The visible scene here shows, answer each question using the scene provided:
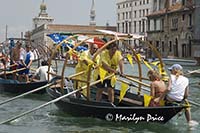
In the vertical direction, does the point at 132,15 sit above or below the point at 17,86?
above

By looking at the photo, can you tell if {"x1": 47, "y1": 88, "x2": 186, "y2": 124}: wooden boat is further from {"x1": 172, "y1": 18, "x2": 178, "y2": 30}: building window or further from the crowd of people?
{"x1": 172, "y1": 18, "x2": 178, "y2": 30}: building window

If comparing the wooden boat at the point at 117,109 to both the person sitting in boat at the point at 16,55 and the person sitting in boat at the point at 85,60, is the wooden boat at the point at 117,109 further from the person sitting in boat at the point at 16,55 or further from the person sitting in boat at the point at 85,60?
the person sitting in boat at the point at 16,55

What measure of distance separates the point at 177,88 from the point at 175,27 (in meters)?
58.7

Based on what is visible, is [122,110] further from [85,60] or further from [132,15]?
[132,15]

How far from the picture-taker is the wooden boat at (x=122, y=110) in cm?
1138

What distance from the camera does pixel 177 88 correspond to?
1130 centimetres

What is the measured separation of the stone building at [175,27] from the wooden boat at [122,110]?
143 feet

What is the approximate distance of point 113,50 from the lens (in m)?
12.2

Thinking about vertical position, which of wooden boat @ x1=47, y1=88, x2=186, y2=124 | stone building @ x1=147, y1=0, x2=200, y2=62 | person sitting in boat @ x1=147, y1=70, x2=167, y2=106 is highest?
stone building @ x1=147, y1=0, x2=200, y2=62

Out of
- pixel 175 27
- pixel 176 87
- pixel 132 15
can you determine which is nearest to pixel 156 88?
pixel 176 87

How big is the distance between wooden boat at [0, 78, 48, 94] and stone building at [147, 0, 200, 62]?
38.8m

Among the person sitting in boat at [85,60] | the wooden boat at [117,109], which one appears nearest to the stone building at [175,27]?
the person sitting in boat at [85,60]

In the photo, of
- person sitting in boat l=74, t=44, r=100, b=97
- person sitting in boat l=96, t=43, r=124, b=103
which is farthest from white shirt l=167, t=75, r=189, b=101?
person sitting in boat l=74, t=44, r=100, b=97

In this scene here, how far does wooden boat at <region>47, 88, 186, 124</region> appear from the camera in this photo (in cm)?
1138
